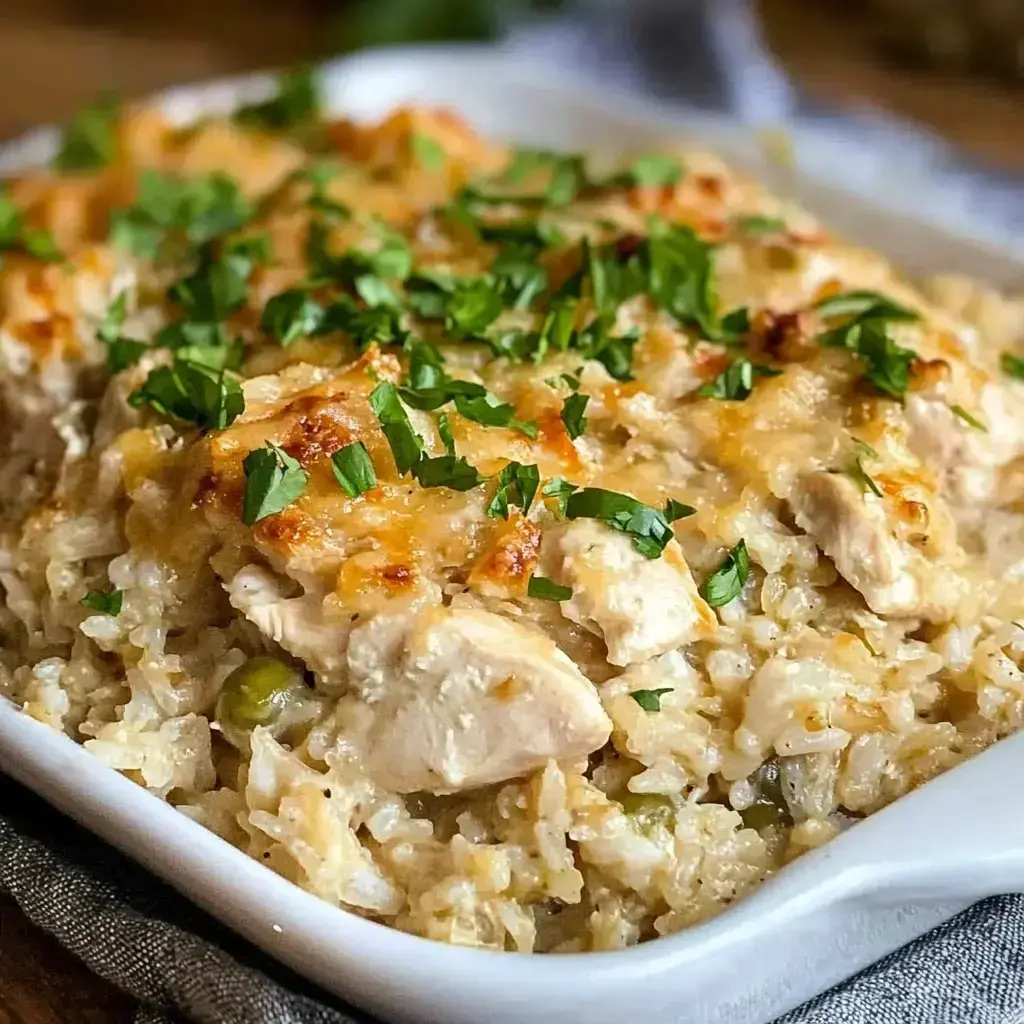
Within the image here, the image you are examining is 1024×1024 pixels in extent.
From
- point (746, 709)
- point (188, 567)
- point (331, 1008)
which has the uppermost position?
point (188, 567)

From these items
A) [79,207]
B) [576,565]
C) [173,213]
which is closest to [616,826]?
[576,565]

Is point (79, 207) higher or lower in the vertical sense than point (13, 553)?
higher

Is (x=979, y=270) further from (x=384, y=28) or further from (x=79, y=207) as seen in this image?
(x=384, y=28)

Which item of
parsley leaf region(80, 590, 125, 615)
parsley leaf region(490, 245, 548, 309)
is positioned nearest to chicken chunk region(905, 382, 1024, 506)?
parsley leaf region(490, 245, 548, 309)

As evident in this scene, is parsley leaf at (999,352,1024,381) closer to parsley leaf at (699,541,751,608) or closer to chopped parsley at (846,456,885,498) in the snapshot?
chopped parsley at (846,456,885,498)

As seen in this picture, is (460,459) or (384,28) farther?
(384,28)

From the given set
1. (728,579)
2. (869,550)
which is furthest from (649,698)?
(869,550)

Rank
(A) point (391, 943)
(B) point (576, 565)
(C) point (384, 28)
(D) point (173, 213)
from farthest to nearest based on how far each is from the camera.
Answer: (C) point (384, 28) → (D) point (173, 213) → (B) point (576, 565) → (A) point (391, 943)
